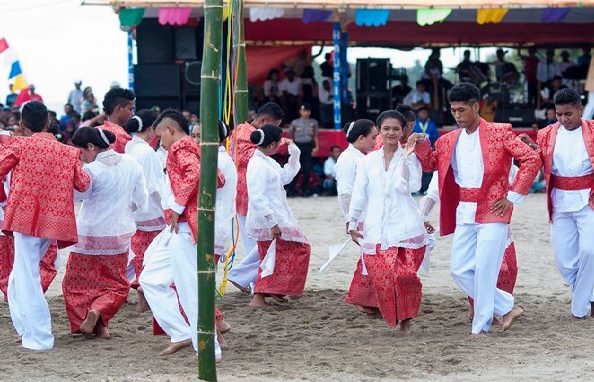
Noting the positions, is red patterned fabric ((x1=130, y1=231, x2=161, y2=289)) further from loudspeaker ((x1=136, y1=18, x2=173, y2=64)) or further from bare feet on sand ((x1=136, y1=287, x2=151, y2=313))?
loudspeaker ((x1=136, y1=18, x2=173, y2=64))

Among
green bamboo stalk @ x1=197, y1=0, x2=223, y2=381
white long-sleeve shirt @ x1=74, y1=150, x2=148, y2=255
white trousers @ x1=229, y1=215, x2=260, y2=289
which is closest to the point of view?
green bamboo stalk @ x1=197, y1=0, x2=223, y2=381

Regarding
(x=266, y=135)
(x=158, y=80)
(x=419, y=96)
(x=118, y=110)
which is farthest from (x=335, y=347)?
(x=419, y=96)

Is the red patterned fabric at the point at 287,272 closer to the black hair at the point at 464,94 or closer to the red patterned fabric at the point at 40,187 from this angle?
the black hair at the point at 464,94

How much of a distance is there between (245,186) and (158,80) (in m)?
10.8

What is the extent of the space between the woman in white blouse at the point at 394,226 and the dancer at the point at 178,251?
147cm

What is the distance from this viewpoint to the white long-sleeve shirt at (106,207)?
8.57 m

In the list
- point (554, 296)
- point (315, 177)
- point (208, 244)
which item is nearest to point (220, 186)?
point (208, 244)

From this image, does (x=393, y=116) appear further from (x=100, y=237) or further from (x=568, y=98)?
(x=100, y=237)

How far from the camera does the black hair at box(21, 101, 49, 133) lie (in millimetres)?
8344

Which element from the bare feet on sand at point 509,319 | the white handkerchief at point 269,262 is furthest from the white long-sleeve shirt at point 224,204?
the white handkerchief at point 269,262

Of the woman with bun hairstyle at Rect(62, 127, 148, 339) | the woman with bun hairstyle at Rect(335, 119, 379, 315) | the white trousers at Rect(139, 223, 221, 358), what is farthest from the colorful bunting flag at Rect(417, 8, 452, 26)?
the white trousers at Rect(139, 223, 221, 358)

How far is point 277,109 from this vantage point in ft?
34.9

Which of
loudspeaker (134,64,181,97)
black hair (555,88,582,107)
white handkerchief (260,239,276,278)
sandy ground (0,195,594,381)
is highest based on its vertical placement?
loudspeaker (134,64,181,97)

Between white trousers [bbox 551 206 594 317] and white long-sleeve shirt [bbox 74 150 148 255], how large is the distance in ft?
10.6
